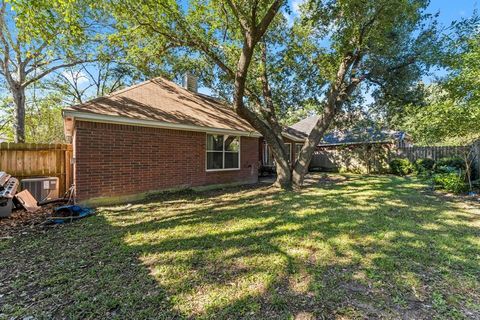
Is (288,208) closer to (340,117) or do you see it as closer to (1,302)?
(1,302)

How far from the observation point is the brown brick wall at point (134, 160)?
645 centimetres

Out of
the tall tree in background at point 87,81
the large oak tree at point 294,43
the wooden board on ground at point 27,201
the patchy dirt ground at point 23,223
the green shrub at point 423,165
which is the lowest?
the patchy dirt ground at point 23,223

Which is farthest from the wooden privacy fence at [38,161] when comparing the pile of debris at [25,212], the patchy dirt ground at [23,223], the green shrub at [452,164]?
the green shrub at [452,164]

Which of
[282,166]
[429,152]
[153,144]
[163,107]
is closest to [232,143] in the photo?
[282,166]

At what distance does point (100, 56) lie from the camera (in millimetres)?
14055

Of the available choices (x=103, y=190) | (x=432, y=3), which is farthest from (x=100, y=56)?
(x=432, y=3)

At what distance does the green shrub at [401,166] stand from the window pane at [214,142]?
473 inches

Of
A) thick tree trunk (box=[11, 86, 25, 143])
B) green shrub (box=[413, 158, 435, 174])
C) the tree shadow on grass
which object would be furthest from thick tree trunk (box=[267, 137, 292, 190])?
thick tree trunk (box=[11, 86, 25, 143])

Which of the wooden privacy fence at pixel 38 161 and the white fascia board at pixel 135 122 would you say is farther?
the wooden privacy fence at pixel 38 161

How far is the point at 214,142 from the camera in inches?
388

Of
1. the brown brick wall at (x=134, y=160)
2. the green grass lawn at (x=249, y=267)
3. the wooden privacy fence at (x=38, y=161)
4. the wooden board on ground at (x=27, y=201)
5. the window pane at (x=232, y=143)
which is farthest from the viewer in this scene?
the window pane at (x=232, y=143)

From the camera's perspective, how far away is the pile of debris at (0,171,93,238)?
497 centimetres

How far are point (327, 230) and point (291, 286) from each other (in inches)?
84.5

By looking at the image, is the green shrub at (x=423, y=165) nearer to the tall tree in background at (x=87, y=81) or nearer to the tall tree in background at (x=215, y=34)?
the tall tree in background at (x=215, y=34)
